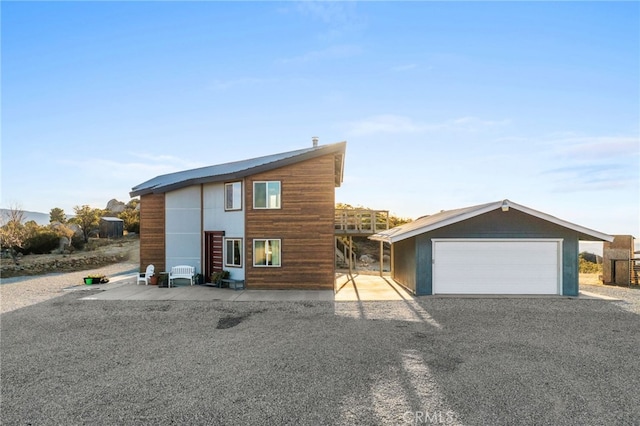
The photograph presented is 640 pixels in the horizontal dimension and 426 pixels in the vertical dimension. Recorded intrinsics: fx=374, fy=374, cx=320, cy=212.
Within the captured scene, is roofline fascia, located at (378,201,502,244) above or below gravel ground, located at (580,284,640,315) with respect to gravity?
above

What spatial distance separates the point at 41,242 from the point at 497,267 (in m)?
32.8

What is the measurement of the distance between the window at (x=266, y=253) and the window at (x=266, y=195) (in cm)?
152

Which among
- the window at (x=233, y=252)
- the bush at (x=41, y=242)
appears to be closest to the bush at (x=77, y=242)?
the bush at (x=41, y=242)

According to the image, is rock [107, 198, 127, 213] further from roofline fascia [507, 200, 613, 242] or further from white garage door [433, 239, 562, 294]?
roofline fascia [507, 200, 613, 242]

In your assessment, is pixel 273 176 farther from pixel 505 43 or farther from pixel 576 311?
pixel 576 311

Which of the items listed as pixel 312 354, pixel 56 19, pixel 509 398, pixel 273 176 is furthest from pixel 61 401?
pixel 56 19

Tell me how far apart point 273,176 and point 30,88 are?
954 cm

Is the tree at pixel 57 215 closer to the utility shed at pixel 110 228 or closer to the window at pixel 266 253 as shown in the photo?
the utility shed at pixel 110 228

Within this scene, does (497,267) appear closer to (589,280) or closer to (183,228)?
(589,280)

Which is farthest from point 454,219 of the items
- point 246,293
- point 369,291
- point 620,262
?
point 620,262

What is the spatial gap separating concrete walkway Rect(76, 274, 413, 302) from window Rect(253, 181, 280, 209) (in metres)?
3.58

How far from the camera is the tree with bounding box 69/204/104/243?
123ft

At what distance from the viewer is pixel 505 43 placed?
1309 centimetres

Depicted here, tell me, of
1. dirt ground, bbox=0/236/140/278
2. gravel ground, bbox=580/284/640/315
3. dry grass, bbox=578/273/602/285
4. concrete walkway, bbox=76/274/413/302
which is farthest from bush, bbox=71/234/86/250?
dry grass, bbox=578/273/602/285
